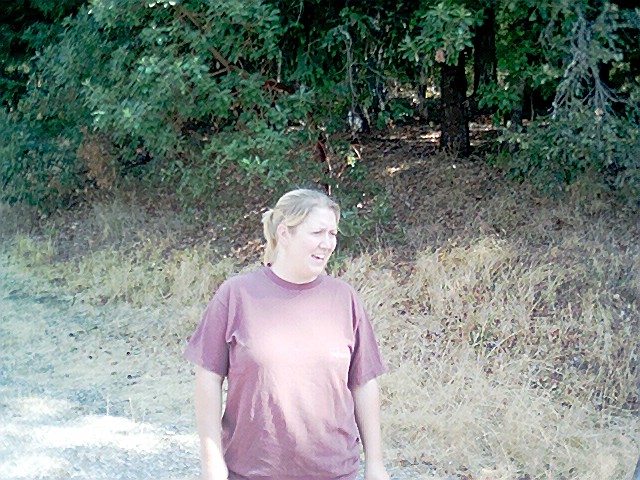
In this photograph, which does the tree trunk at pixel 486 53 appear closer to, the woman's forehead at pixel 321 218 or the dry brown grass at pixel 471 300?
the dry brown grass at pixel 471 300

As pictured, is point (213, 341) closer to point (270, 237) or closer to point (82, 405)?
point (270, 237)

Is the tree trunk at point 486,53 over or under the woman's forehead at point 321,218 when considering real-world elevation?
over

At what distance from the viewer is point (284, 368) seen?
2.33m

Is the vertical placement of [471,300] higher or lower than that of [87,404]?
higher

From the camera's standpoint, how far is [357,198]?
9.33 m

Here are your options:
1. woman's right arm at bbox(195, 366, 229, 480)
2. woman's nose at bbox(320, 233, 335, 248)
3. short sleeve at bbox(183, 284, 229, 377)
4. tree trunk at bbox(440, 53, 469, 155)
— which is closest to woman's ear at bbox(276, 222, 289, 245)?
woman's nose at bbox(320, 233, 335, 248)

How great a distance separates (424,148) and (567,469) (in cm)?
789

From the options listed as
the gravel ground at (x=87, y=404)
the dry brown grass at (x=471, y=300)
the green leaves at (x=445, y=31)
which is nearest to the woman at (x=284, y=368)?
the gravel ground at (x=87, y=404)

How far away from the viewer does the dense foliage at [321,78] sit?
7.45m

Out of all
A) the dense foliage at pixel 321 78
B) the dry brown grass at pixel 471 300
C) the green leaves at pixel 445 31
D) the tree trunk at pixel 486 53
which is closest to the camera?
the dry brown grass at pixel 471 300

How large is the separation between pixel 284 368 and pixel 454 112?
9630 mm

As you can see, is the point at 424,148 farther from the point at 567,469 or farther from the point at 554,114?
the point at 567,469

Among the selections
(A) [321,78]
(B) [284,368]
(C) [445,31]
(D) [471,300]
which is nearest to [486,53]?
(A) [321,78]

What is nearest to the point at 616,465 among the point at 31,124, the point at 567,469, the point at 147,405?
the point at 567,469
